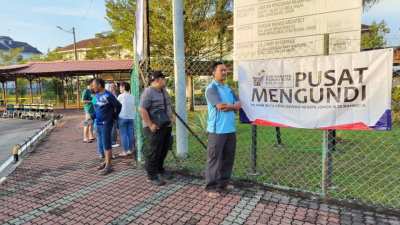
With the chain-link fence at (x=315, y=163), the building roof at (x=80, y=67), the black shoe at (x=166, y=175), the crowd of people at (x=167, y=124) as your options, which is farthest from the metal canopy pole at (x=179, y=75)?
A: the building roof at (x=80, y=67)

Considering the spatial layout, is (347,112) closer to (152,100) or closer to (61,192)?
(152,100)

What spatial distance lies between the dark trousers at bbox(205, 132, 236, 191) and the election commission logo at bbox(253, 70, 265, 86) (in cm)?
80

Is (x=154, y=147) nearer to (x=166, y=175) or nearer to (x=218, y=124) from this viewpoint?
(x=166, y=175)

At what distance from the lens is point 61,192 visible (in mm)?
3922

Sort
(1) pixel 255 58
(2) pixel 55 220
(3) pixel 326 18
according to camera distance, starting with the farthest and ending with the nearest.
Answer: (1) pixel 255 58, (3) pixel 326 18, (2) pixel 55 220

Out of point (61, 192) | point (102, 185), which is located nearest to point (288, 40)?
point (102, 185)

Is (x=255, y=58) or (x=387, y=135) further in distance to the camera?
(x=387, y=135)

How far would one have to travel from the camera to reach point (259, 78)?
3721 millimetres

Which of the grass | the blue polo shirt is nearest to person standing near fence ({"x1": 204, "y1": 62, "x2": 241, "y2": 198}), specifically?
the blue polo shirt

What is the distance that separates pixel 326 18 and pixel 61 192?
4513mm

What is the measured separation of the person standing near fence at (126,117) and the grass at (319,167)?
4.23 ft

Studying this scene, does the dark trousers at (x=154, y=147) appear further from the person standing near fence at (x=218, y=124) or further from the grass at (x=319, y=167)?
the person standing near fence at (x=218, y=124)

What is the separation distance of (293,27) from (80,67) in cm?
1615

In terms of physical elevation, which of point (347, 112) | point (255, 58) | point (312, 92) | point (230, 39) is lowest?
point (347, 112)
